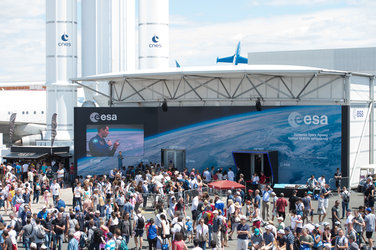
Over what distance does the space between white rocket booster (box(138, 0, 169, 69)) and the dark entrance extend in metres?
15.5

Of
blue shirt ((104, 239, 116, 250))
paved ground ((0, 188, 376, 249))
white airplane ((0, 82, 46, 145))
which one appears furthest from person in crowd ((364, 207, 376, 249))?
white airplane ((0, 82, 46, 145))

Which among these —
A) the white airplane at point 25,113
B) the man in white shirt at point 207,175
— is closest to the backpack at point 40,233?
the man in white shirt at point 207,175

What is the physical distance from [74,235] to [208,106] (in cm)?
1691

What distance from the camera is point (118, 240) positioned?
1427 centimetres

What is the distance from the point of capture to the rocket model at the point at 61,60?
43.5 m

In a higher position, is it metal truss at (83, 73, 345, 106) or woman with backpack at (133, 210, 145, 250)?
metal truss at (83, 73, 345, 106)

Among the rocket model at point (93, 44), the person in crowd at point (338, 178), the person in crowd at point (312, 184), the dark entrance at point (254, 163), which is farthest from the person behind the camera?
the rocket model at point (93, 44)

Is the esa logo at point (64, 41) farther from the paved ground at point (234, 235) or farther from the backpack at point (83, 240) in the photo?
the backpack at point (83, 240)

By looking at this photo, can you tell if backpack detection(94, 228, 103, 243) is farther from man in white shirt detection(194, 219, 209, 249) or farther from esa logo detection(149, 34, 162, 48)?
esa logo detection(149, 34, 162, 48)

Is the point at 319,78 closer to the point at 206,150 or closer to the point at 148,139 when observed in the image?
the point at 206,150

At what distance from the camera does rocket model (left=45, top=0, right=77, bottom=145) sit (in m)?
43.5

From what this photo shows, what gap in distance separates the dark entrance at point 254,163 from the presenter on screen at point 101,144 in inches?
308

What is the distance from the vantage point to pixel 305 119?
28125 millimetres

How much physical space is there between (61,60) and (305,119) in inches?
911
